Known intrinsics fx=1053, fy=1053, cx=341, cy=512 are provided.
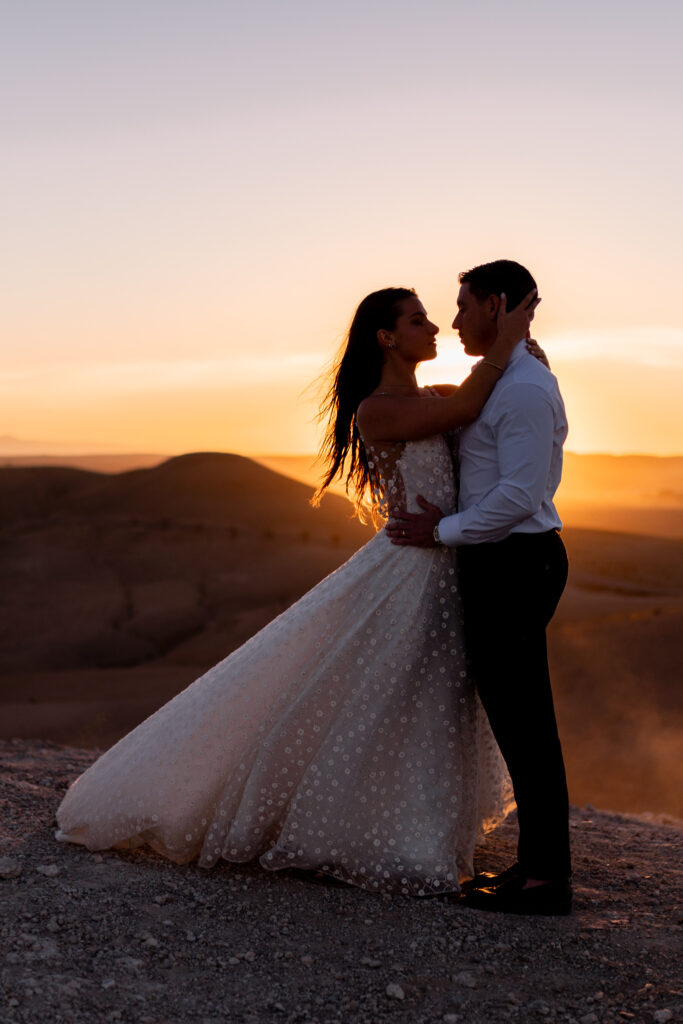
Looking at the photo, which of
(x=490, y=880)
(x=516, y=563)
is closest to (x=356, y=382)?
(x=516, y=563)

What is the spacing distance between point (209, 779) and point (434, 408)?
6.42 ft

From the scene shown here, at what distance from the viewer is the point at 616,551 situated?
4381 cm

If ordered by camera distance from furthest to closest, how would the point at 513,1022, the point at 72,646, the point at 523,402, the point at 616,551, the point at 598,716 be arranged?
the point at 616,551, the point at 72,646, the point at 598,716, the point at 523,402, the point at 513,1022

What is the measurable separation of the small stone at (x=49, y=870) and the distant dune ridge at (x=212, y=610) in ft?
23.2

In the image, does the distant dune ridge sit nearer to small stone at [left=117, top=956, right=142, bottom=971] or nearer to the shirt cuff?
the shirt cuff

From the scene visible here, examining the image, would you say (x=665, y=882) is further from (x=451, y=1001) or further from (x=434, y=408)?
(x=434, y=408)

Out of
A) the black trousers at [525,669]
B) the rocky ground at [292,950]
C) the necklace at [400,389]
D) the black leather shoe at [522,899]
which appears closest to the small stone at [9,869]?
the rocky ground at [292,950]

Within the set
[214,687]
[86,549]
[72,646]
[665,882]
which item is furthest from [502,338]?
[86,549]

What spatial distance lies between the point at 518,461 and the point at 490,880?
196cm

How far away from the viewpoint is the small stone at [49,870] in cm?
462

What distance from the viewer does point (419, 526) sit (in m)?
4.66

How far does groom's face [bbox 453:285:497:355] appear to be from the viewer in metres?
4.49

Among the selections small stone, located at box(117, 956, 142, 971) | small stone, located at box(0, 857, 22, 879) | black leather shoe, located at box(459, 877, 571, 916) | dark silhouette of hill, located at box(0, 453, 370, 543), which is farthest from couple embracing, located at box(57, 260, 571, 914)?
dark silhouette of hill, located at box(0, 453, 370, 543)

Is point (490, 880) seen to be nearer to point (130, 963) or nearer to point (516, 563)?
point (516, 563)
